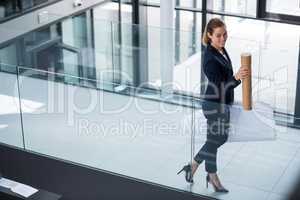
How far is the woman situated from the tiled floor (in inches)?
2.9

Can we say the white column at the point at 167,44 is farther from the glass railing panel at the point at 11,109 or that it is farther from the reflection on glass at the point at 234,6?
the glass railing panel at the point at 11,109

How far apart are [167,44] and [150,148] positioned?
114 inches

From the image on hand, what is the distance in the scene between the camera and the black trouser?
6.23 metres

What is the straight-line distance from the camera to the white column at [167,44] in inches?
379

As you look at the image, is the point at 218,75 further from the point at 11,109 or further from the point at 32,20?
the point at 32,20

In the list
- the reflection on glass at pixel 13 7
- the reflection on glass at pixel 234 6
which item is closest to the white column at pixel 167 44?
the reflection on glass at pixel 234 6

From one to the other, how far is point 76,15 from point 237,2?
2.63 m

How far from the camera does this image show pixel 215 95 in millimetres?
6176

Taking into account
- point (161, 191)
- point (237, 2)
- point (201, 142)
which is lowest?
point (161, 191)

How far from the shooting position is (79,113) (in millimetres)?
7785

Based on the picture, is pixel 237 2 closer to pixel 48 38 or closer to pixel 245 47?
pixel 245 47

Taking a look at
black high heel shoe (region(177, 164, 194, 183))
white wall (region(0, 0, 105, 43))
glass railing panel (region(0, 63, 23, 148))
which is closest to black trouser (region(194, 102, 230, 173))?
black high heel shoe (region(177, 164, 194, 183))

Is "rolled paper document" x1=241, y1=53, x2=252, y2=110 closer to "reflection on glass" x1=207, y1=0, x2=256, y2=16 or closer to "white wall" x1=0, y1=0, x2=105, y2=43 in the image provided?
"reflection on glass" x1=207, y1=0, x2=256, y2=16

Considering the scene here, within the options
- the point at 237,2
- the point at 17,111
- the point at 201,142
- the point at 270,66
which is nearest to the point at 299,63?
the point at 270,66
